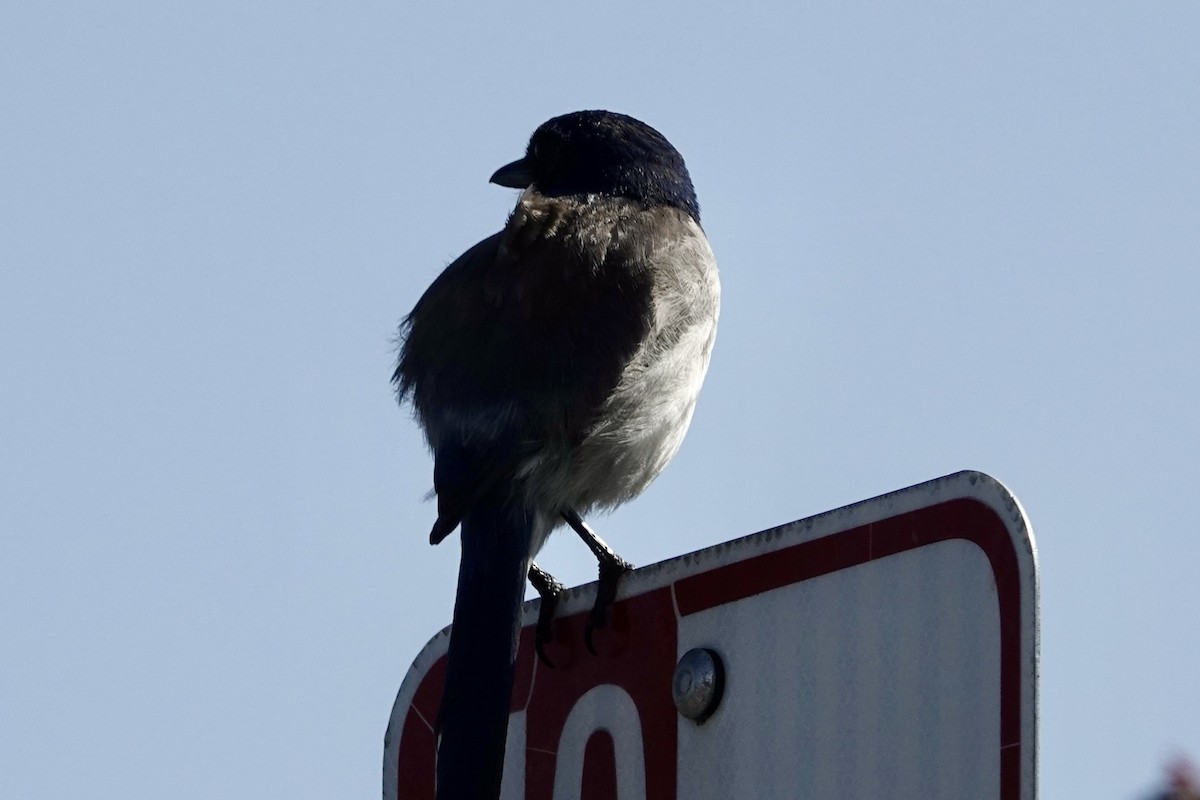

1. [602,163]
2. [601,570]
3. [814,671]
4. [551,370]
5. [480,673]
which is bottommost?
[814,671]

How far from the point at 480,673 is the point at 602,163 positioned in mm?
3297

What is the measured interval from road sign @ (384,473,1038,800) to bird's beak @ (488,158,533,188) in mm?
3344

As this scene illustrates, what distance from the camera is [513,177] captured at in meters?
5.86

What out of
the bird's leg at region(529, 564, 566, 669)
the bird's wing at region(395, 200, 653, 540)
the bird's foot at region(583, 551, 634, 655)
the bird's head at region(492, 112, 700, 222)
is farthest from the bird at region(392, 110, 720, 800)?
the bird's head at region(492, 112, 700, 222)

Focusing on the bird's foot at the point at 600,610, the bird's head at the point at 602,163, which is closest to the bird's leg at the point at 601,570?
the bird's foot at the point at 600,610

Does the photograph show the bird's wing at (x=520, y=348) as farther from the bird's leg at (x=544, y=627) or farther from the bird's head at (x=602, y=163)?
the bird's head at (x=602, y=163)

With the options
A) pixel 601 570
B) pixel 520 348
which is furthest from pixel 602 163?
pixel 601 570

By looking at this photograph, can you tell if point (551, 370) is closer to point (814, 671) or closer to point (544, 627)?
point (544, 627)

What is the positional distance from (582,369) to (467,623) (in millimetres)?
1223

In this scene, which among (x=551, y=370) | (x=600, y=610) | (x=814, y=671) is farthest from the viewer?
(x=551, y=370)

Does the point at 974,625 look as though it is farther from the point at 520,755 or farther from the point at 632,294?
the point at 632,294

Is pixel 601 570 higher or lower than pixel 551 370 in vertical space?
lower

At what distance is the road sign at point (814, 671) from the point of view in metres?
1.88

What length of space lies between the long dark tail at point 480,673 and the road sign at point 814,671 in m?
0.05
